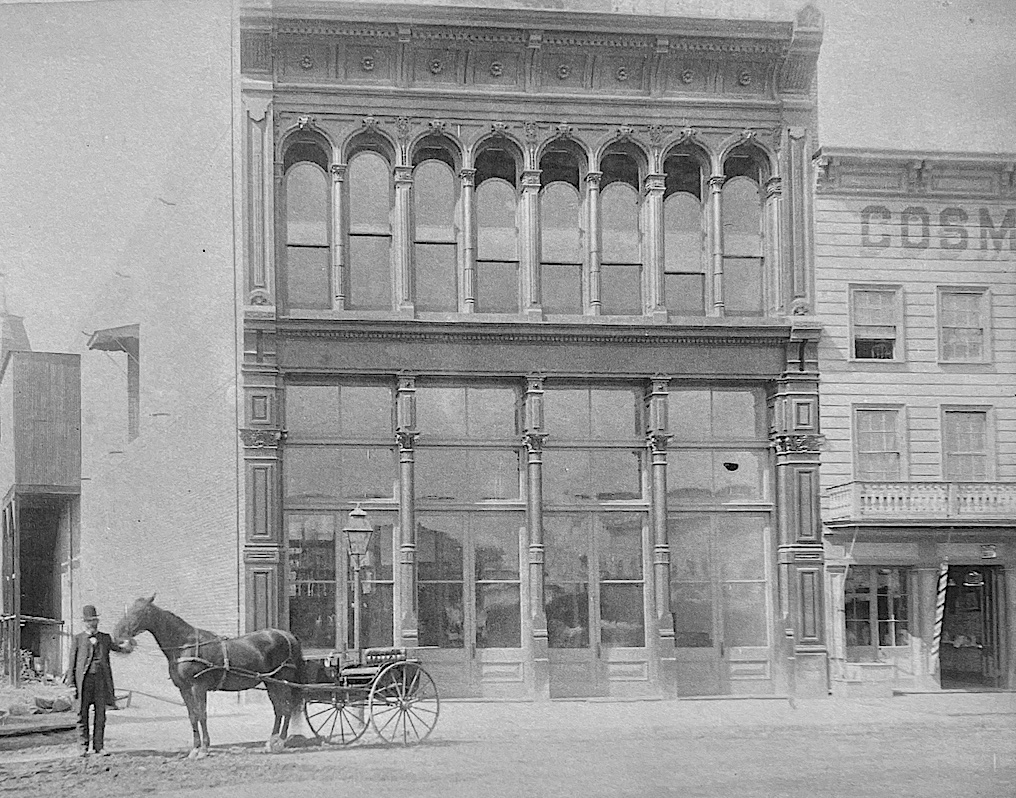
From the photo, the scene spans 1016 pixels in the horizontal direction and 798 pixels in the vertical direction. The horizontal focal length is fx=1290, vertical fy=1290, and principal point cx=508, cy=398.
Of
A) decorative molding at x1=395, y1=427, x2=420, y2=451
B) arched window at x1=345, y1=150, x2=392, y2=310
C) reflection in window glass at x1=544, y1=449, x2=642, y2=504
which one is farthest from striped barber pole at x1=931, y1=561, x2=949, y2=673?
arched window at x1=345, y1=150, x2=392, y2=310

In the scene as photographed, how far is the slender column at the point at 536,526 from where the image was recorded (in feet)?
45.0

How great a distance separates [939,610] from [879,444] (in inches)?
74.9

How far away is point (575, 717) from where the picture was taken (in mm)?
13539

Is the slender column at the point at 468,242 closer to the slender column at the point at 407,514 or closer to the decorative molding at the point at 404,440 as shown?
the slender column at the point at 407,514

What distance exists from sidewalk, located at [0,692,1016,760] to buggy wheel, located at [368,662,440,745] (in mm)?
198

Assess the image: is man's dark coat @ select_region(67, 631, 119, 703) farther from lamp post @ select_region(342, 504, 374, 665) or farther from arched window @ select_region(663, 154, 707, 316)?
arched window @ select_region(663, 154, 707, 316)

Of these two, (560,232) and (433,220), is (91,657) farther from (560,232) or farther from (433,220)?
(560,232)

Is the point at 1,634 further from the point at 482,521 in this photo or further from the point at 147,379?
the point at 482,521

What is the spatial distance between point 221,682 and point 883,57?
9223 millimetres

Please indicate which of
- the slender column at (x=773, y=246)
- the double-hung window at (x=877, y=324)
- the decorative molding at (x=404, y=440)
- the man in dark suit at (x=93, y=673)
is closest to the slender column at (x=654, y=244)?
the slender column at (x=773, y=246)

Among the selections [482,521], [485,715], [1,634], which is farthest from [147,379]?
[485,715]

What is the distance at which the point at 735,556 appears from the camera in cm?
1412

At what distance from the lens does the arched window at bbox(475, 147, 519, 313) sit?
14.0 m

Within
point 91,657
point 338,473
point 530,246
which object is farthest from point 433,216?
point 91,657
